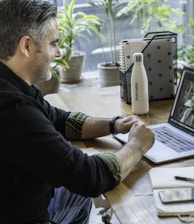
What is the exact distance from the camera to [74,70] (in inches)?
167

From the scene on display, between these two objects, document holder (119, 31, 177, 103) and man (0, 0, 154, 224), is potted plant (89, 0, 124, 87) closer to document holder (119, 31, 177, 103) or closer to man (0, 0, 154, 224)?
document holder (119, 31, 177, 103)

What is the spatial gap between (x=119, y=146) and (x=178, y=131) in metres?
0.24

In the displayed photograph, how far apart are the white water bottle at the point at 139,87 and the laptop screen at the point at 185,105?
0.18 m

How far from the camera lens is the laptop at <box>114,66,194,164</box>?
1472 mm

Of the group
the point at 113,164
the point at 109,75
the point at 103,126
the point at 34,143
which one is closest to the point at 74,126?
the point at 103,126

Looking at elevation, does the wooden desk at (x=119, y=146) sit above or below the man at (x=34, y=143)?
below

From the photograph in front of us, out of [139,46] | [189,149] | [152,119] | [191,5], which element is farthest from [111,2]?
[189,149]

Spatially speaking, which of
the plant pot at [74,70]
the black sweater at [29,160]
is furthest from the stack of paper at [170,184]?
the plant pot at [74,70]

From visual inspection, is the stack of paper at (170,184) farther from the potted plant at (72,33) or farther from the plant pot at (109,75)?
the plant pot at (109,75)

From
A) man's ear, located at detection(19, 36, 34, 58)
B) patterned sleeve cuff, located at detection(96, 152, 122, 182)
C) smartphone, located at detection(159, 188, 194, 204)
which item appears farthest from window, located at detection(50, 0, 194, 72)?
smartphone, located at detection(159, 188, 194, 204)

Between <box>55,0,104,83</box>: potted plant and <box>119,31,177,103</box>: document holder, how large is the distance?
1.74 metres

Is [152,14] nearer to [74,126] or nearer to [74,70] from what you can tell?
[74,70]

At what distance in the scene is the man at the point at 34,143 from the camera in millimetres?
1169

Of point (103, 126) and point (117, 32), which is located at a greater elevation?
point (103, 126)
